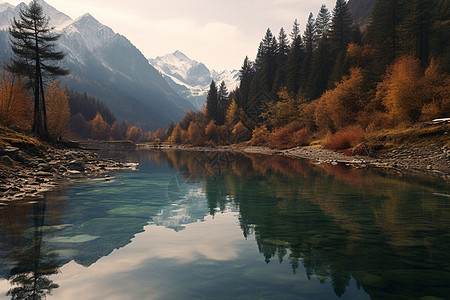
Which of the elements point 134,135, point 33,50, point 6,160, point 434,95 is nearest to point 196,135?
point 33,50

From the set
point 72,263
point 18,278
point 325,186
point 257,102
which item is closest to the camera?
point 18,278

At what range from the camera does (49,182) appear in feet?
55.8

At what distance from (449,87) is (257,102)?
66588 millimetres

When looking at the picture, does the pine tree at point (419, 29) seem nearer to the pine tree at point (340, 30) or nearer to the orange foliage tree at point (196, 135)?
the pine tree at point (340, 30)

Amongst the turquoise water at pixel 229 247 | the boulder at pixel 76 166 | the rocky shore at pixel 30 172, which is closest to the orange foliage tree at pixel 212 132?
the rocky shore at pixel 30 172

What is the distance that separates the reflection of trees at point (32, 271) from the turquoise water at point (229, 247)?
21 millimetres

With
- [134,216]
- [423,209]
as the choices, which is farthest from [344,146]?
[134,216]

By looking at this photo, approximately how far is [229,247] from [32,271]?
456 cm

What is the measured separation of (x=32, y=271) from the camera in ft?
19.2

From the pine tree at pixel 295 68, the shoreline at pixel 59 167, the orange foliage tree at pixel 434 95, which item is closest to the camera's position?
the shoreline at pixel 59 167

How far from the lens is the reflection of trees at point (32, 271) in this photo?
5062 mm

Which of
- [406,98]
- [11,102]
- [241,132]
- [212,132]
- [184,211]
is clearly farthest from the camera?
[212,132]

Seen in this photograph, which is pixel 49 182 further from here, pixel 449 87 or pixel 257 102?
pixel 257 102

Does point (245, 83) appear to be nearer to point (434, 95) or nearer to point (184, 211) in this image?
point (434, 95)
